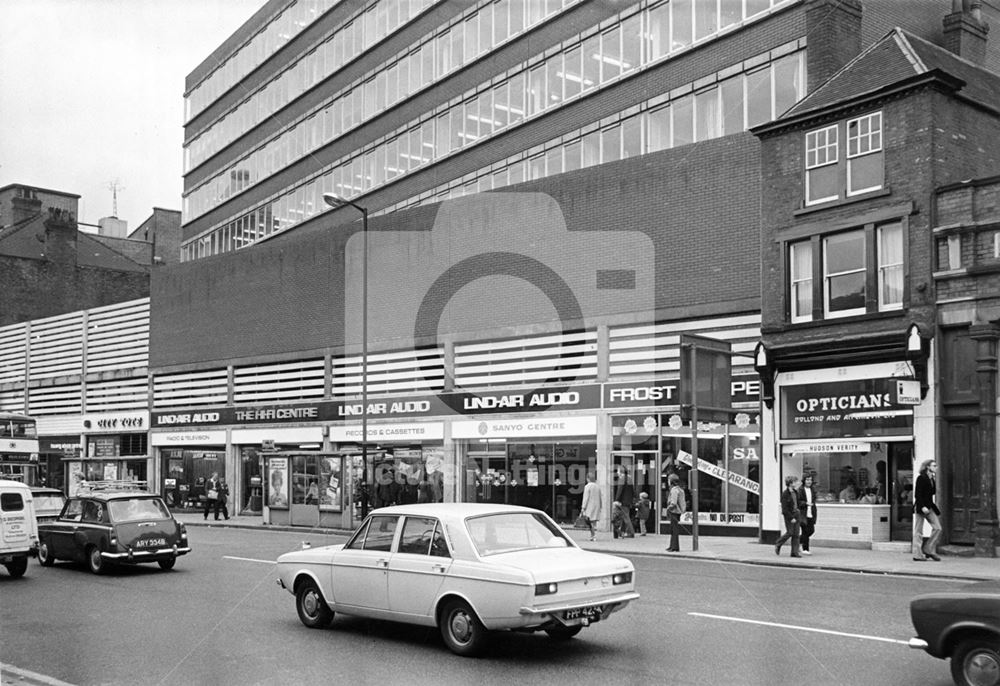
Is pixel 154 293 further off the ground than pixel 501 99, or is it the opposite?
pixel 501 99

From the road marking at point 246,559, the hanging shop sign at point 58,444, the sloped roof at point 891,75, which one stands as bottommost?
the road marking at point 246,559

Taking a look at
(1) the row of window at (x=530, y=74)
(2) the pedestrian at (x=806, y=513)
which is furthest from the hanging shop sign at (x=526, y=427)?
(1) the row of window at (x=530, y=74)

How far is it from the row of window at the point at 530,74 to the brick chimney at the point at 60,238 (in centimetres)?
1916

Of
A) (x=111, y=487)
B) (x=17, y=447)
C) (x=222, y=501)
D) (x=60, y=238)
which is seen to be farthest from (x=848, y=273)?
(x=60, y=238)

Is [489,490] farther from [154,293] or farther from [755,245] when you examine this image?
[154,293]

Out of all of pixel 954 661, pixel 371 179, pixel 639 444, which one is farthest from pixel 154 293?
pixel 954 661

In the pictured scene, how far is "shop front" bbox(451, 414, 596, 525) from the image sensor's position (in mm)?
31578

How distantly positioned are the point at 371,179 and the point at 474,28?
28.4ft

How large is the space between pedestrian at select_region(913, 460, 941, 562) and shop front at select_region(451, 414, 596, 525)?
35.8 feet

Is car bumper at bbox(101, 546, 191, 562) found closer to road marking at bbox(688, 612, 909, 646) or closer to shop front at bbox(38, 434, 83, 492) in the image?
road marking at bbox(688, 612, 909, 646)

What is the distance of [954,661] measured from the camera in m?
8.97

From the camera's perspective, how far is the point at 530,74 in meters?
37.5

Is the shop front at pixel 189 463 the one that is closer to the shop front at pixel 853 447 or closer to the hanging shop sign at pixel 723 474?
the hanging shop sign at pixel 723 474

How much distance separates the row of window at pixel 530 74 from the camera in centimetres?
3241
